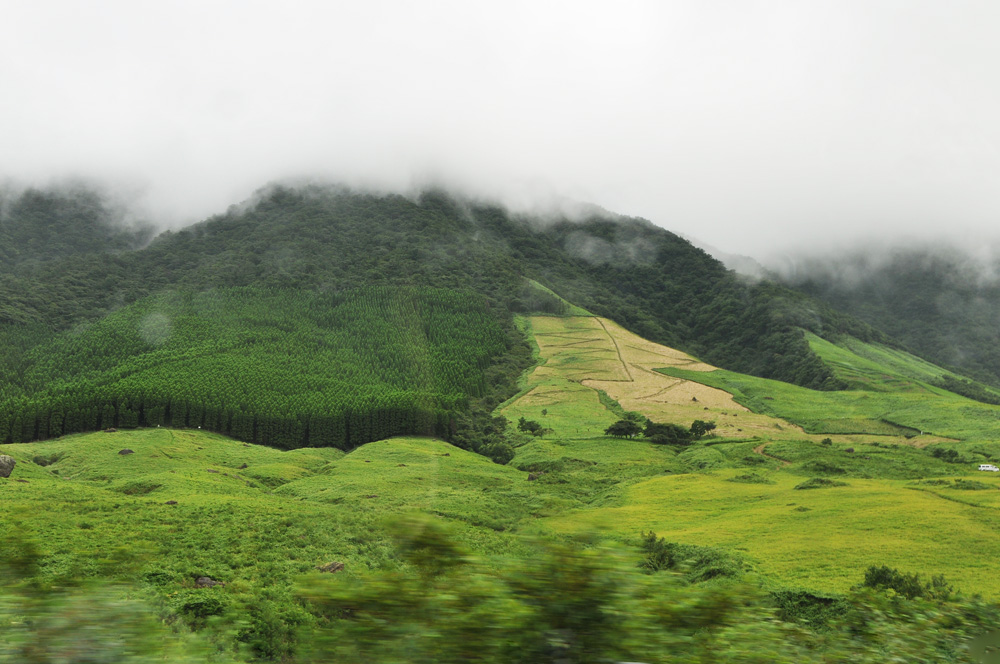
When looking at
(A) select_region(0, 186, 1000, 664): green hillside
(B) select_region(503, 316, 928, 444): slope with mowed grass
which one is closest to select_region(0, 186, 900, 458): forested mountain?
(A) select_region(0, 186, 1000, 664): green hillside

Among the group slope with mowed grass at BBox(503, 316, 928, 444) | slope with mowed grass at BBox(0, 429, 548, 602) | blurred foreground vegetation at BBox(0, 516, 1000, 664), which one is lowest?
slope with mowed grass at BBox(0, 429, 548, 602)

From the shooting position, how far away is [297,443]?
93.9 meters

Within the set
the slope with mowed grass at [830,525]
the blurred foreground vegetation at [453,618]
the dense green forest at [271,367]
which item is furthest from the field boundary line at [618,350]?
the blurred foreground vegetation at [453,618]

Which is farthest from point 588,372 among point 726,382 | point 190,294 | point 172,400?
point 190,294

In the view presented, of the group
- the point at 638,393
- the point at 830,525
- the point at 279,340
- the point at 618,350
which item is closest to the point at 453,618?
the point at 830,525

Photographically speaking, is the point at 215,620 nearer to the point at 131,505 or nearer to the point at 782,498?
the point at 131,505

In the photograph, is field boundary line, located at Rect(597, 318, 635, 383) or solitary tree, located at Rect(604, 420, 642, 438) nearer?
solitary tree, located at Rect(604, 420, 642, 438)

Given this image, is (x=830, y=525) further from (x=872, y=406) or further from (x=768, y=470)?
(x=872, y=406)

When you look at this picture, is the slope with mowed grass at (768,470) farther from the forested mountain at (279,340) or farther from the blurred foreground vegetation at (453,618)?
the forested mountain at (279,340)

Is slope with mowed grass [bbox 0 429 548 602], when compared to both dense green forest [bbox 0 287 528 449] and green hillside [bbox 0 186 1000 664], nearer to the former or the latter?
green hillside [bbox 0 186 1000 664]

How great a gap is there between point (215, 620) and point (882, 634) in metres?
8.09

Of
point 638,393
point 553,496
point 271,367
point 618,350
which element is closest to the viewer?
point 553,496

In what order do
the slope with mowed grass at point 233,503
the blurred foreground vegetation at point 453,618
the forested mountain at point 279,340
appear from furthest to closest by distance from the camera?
the forested mountain at point 279,340 < the slope with mowed grass at point 233,503 < the blurred foreground vegetation at point 453,618

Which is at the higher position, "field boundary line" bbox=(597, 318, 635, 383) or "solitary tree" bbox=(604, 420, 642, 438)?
"field boundary line" bbox=(597, 318, 635, 383)
